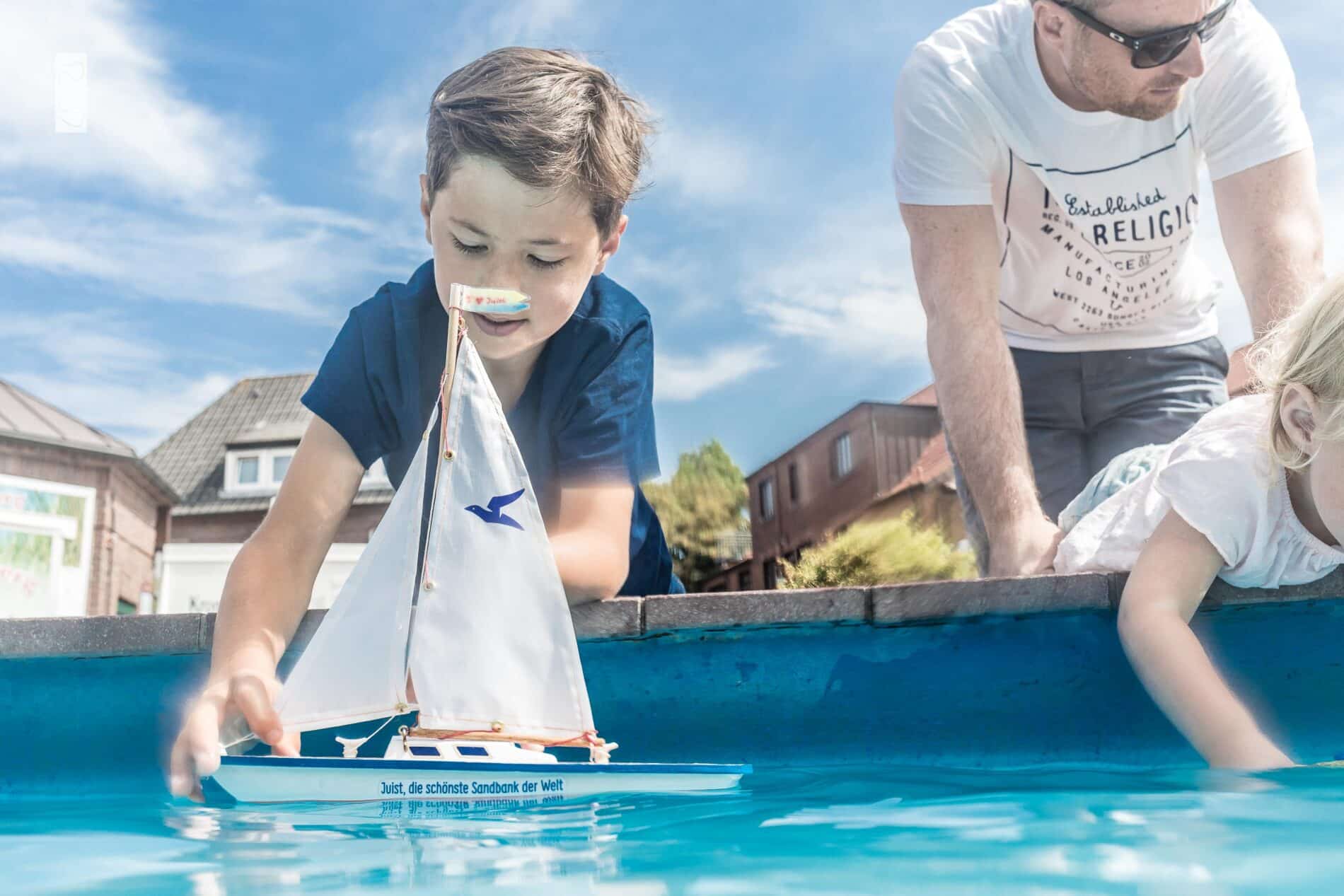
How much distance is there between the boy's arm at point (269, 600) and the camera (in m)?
2.32

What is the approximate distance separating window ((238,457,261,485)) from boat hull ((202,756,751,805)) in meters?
22.6

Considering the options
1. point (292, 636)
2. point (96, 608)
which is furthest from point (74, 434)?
point (292, 636)

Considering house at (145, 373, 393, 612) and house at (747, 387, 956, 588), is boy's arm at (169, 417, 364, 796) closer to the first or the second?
house at (145, 373, 393, 612)

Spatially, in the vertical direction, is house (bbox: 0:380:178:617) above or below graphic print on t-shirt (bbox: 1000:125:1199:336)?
above

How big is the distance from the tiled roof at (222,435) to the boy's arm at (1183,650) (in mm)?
Result: 21419

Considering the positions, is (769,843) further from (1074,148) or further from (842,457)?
(842,457)

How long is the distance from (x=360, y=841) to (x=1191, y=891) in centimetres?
112

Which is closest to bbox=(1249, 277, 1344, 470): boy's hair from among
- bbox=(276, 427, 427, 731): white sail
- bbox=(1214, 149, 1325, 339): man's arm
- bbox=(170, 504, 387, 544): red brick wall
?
bbox=(1214, 149, 1325, 339): man's arm

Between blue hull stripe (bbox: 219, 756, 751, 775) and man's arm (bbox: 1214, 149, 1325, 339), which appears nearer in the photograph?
blue hull stripe (bbox: 219, 756, 751, 775)

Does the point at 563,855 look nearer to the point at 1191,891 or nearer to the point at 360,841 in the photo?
the point at 360,841

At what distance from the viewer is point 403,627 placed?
238 cm

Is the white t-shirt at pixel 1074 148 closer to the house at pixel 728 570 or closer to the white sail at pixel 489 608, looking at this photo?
the white sail at pixel 489 608

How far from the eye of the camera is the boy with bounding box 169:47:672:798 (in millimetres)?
2799

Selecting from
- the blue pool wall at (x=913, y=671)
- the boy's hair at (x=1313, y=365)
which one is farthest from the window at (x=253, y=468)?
the boy's hair at (x=1313, y=365)
